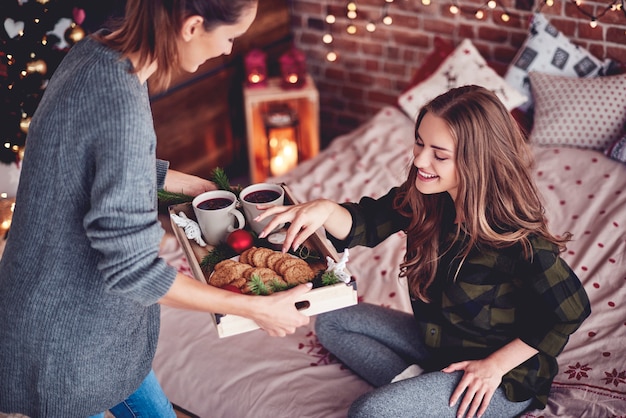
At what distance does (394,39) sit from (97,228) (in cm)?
264

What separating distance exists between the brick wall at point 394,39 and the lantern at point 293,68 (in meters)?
0.39

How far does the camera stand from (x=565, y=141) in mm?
2553

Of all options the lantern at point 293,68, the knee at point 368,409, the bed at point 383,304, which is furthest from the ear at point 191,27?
the lantern at point 293,68

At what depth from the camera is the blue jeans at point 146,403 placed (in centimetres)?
136

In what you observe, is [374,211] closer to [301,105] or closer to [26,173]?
[26,173]

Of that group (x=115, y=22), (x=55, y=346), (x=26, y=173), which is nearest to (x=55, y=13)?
(x=115, y=22)

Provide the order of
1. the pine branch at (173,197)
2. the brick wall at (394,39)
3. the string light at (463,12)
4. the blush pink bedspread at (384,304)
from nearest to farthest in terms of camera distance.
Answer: the pine branch at (173,197) < the blush pink bedspread at (384,304) < the string light at (463,12) < the brick wall at (394,39)

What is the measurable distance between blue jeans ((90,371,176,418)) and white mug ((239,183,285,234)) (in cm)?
40

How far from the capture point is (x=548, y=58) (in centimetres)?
272

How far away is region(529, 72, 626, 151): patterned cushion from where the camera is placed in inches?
97.7

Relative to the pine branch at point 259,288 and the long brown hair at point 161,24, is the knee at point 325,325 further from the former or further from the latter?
the long brown hair at point 161,24

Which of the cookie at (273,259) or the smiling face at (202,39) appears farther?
the cookie at (273,259)

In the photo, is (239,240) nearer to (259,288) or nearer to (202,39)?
(259,288)

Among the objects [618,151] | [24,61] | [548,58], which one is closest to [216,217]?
[24,61]
